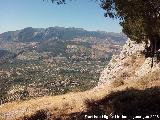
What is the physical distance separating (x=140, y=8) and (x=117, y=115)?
891 centimetres

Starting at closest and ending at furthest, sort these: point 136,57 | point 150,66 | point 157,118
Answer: point 157,118 → point 150,66 → point 136,57

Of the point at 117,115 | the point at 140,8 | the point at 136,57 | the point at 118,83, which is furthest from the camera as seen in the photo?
the point at 136,57

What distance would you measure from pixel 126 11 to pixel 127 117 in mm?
9540

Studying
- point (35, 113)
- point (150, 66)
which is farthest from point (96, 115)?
point (150, 66)

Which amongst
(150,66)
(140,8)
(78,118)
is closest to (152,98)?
(78,118)

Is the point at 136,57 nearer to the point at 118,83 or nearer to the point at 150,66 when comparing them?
the point at 150,66

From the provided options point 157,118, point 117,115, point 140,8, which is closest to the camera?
point 157,118

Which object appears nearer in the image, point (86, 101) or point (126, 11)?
point (86, 101)

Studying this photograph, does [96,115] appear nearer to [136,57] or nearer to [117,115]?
[117,115]

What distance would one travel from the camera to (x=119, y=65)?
53.2 meters

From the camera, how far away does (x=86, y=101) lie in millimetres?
19812

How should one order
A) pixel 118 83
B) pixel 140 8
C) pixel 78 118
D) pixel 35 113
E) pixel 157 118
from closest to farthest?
1. pixel 157 118
2. pixel 78 118
3. pixel 35 113
4. pixel 140 8
5. pixel 118 83

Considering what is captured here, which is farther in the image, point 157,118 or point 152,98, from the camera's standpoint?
point 152,98

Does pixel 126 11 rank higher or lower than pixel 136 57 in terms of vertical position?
higher
